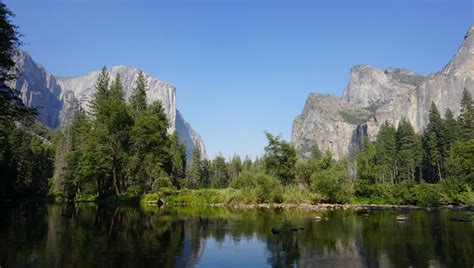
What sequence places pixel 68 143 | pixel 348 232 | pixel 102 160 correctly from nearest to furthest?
1. pixel 348 232
2. pixel 102 160
3. pixel 68 143

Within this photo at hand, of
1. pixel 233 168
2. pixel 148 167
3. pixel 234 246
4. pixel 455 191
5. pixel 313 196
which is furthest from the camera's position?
pixel 233 168

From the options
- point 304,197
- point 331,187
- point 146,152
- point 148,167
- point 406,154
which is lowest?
point 304,197

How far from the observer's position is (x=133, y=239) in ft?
65.9

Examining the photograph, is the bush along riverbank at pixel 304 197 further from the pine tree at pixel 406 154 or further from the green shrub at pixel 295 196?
the pine tree at pixel 406 154

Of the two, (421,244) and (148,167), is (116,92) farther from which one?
(421,244)

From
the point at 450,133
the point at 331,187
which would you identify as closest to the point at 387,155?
A: the point at 450,133

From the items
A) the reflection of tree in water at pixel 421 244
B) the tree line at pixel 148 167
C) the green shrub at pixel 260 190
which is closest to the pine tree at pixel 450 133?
the tree line at pixel 148 167

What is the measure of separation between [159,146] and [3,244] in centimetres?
4183

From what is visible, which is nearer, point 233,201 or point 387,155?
point 233,201

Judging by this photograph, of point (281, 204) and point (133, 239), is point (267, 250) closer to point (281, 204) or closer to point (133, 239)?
point (133, 239)

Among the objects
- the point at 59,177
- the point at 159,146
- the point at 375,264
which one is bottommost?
the point at 375,264

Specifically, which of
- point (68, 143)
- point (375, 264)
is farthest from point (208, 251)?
point (68, 143)

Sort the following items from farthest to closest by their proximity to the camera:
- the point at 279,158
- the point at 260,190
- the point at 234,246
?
the point at 279,158
the point at 260,190
the point at 234,246

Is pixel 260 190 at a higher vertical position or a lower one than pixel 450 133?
lower
